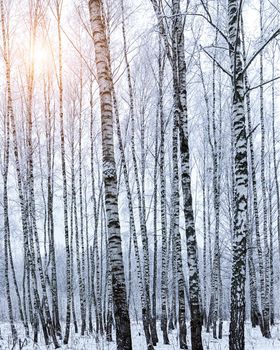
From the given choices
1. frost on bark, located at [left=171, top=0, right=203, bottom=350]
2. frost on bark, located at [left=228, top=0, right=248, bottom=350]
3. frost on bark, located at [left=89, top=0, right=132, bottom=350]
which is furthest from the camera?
frost on bark, located at [left=171, top=0, right=203, bottom=350]

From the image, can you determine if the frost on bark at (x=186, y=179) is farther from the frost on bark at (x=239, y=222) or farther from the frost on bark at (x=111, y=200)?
the frost on bark at (x=111, y=200)

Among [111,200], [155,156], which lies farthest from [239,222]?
[155,156]

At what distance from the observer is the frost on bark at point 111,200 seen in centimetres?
534

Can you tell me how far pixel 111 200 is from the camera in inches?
219

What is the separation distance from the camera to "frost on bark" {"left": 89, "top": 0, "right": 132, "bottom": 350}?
5340 mm

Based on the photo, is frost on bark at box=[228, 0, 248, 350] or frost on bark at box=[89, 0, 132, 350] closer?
frost on bark at box=[89, 0, 132, 350]

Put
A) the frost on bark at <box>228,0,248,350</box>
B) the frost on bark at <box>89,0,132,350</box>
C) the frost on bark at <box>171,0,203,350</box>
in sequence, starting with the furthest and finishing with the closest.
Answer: the frost on bark at <box>171,0,203,350</box> → the frost on bark at <box>228,0,248,350</box> → the frost on bark at <box>89,0,132,350</box>

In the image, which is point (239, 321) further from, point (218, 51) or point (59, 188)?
point (59, 188)

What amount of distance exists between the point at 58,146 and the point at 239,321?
45.7 feet

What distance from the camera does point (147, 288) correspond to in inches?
493

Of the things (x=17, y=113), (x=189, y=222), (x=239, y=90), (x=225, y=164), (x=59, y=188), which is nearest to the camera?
(x=239, y=90)

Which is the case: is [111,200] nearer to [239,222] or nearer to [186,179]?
[239,222]

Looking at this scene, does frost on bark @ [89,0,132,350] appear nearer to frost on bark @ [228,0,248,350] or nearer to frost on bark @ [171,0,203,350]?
frost on bark @ [228,0,248,350]

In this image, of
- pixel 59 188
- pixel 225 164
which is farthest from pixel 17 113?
pixel 225 164
